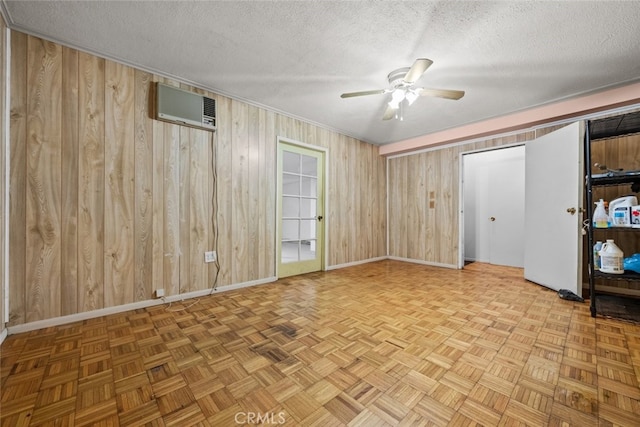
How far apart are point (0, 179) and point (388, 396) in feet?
9.42

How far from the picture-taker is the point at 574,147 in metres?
2.69

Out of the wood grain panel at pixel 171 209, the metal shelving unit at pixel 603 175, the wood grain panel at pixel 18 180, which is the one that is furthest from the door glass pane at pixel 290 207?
the metal shelving unit at pixel 603 175

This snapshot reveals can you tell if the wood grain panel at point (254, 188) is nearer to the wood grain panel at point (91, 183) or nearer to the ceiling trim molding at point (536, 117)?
the wood grain panel at point (91, 183)

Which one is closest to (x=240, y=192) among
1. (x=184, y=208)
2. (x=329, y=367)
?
(x=184, y=208)

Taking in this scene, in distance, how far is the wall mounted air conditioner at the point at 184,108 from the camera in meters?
2.47

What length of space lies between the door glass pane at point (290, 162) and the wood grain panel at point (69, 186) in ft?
7.15

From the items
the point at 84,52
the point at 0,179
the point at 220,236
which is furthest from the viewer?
the point at 220,236

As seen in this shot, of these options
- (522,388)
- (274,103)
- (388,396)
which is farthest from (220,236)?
(522,388)

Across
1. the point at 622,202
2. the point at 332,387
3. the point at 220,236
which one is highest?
the point at 622,202

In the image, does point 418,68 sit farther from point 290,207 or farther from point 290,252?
point 290,252

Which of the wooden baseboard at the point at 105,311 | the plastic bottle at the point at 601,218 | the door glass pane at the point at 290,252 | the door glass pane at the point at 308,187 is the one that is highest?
the door glass pane at the point at 308,187

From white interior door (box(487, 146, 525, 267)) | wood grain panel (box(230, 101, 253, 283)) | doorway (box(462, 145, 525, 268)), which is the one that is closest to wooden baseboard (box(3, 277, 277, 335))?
wood grain panel (box(230, 101, 253, 283))

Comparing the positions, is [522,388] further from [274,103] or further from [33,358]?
[274,103]

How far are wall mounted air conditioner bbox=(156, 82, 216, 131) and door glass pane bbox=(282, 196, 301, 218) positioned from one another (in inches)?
53.0
